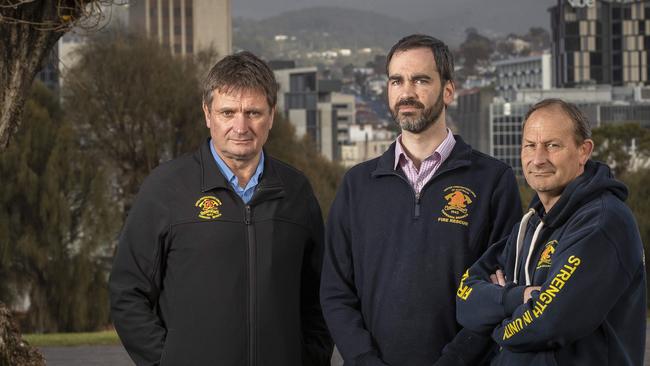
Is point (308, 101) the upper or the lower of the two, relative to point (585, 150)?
upper

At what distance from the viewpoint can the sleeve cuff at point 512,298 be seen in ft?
13.2

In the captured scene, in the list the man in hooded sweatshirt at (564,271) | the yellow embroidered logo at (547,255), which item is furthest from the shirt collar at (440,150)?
the yellow embroidered logo at (547,255)

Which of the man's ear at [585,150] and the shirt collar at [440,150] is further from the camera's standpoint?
the shirt collar at [440,150]

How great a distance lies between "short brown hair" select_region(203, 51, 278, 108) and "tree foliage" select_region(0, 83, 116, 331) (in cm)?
2612

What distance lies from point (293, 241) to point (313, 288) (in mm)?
284

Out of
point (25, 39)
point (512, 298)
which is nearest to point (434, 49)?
point (512, 298)

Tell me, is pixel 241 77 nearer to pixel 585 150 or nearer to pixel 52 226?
pixel 585 150

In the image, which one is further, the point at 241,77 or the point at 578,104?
the point at 578,104

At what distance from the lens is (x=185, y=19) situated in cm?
16388

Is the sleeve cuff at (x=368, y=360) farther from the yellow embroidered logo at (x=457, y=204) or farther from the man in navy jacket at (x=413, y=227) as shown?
the yellow embroidered logo at (x=457, y=204)

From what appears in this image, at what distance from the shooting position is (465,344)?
441 centimetres

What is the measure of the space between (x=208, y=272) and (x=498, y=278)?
3.55ft

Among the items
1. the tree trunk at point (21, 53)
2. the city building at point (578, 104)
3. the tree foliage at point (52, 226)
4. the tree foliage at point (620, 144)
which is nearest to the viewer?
the tree trunk at point (21, 53)

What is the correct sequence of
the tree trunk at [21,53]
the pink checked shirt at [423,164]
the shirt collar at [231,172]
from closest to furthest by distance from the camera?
the pink checked shirt at [423,164] < the shirt collar at [231,172] < the tree trunk at [21,53]
